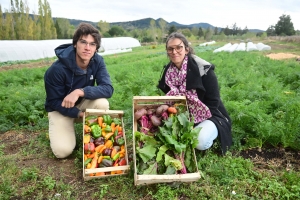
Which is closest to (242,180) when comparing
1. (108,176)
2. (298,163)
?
(298,163)

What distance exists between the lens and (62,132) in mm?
3693

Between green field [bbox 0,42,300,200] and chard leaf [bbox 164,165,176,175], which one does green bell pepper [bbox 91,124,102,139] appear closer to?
green field [bbox 0,42,300,200]

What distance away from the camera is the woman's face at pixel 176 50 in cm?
323

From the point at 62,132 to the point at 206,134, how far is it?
7.00 feet

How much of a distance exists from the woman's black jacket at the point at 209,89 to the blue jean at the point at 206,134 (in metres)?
0.07

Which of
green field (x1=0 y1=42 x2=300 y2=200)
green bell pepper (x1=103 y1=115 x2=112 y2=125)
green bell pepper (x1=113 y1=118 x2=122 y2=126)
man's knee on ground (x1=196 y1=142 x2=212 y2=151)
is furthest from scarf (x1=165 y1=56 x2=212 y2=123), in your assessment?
green bell pepper (x1=103 y1=115 x2=112 y2=125)

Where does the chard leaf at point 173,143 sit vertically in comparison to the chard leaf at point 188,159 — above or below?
above

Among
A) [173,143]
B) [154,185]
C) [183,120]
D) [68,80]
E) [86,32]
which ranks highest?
[86,32]

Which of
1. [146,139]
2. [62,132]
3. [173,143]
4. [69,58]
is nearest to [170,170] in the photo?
[173,143]

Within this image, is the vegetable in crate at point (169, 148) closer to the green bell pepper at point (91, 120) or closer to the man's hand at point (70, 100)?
the green bell pepper at point (91, 120)

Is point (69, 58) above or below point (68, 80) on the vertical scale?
above

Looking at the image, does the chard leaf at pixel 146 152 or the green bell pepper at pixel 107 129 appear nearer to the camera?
the chard leaf at pixel 146 152

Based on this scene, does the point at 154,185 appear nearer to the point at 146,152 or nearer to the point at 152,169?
the point at 152,169

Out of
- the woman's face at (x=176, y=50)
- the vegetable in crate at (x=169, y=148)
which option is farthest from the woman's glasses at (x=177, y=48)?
the vegetable in crate at (x=169, y=148)
